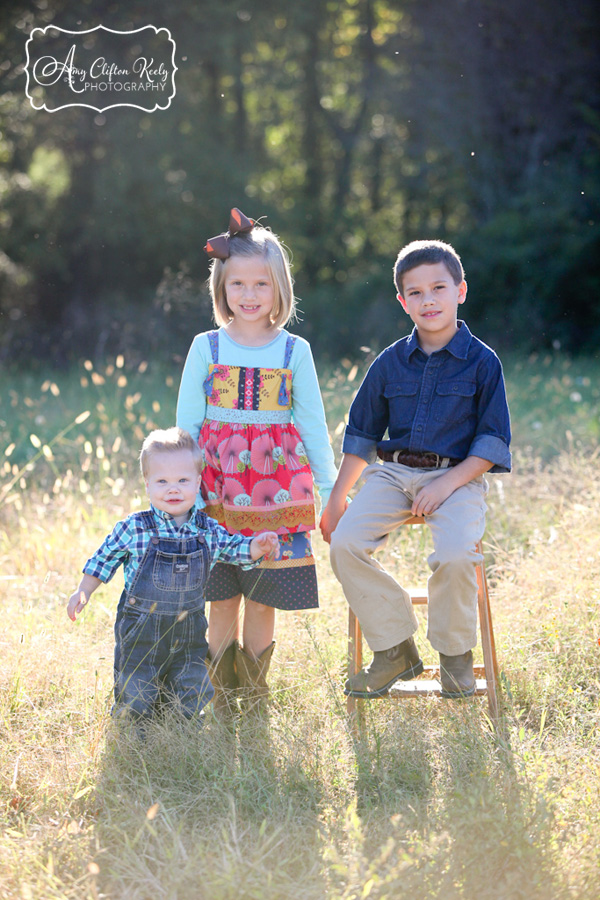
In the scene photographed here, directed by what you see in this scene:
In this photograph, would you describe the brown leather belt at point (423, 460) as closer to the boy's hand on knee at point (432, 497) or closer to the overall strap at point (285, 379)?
the boy's hand on knee at point (432, 497)

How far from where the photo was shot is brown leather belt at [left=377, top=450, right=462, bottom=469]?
2.91 metres

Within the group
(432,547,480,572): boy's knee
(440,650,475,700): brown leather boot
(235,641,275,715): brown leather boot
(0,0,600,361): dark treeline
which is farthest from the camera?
(0,0,600,361): dark treeline

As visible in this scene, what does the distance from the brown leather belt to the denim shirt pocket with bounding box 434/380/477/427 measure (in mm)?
113

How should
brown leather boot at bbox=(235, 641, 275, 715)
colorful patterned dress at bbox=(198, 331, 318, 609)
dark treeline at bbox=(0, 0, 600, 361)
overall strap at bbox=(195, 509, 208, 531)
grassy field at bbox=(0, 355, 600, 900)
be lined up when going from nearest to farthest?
grassy field at bbox=(0, 355, 600, 900), overall strap at bbox=(195, 509, 208, 531), colorful patterned dress at bbox=(198, 331, 318, 609), brown leather boot at bbox=(235, 641, 275, 715), dark treeline at bbox=(0, 0, 600, 361)

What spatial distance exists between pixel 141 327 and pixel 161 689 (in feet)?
30.4

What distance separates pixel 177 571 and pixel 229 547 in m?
0.18

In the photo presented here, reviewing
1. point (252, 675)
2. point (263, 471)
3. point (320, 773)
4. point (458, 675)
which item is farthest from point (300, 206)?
point (320, 773)

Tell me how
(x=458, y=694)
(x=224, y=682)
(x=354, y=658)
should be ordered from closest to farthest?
(x=458, y=694)
(x=354, y=658)
(x=224, y=682)

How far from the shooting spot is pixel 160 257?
12414mm

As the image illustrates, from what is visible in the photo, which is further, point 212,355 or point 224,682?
point 224,682

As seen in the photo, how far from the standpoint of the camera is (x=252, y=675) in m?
3.17

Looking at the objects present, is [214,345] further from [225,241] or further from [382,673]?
[382,673]

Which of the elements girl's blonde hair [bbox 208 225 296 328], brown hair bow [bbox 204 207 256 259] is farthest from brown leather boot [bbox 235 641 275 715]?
brown hair bow [bbox 204 207 256 259]

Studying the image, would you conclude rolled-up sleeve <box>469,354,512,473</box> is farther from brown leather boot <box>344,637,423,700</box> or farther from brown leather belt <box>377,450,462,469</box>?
brown leather boot <box>344,637,423,700</box>
